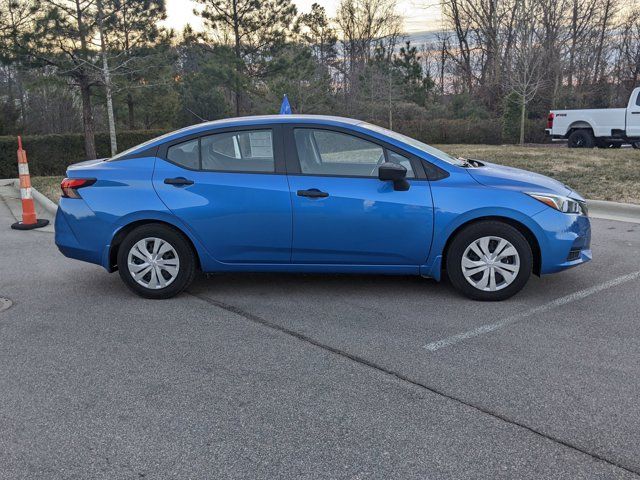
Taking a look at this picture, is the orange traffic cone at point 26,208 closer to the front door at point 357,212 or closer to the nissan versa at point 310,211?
the nissan versa at point 310,211

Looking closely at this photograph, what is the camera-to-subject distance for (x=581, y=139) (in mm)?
19609

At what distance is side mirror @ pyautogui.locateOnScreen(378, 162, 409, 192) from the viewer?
4789 mm

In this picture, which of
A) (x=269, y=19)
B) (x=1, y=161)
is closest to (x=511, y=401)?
(x=1, y=161)

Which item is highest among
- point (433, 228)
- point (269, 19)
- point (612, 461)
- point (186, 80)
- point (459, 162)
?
point (269, 19)

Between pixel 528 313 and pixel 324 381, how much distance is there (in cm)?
198

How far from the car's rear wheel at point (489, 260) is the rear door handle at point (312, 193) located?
115 cm

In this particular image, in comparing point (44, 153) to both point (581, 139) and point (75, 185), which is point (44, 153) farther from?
point (581, 139)

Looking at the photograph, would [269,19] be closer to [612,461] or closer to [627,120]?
[627,120]

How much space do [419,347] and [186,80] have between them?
32735 millimetres

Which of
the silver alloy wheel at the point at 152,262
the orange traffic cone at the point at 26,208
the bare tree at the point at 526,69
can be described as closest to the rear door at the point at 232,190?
the silver alloy wheel at the point at 152,262

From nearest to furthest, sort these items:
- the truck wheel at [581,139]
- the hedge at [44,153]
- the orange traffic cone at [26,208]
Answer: the orange traffic cone at [26,208]
the truck wheel at [581,139]
the hedge at [44,153]

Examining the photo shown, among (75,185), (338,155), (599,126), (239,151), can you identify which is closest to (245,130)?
(239,151)

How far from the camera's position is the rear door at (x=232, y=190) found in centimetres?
497

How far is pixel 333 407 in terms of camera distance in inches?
127
